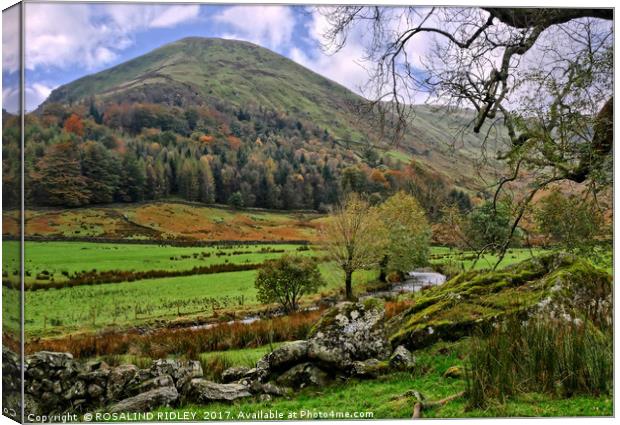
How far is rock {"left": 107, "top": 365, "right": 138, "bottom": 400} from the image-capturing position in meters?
8.59

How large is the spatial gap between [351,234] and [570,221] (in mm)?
3267

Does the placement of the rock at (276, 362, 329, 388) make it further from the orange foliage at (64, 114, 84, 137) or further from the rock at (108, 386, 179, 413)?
the orange foliage at (64, 114, 84, 137)

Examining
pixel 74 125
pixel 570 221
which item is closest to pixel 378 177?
pixel 570 221

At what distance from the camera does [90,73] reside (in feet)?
29.3

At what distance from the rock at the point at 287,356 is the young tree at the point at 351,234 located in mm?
1118

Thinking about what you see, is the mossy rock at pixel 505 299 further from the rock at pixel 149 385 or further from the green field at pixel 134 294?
the rock at pixel 149 385

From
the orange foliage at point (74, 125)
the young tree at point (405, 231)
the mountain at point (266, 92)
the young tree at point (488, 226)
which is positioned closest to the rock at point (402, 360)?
the young tree at point (405, 231)

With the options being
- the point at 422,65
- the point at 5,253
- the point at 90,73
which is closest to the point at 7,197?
the point at 5,253

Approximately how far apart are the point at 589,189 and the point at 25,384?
8.29m

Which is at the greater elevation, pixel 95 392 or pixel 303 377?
pixel 303 377

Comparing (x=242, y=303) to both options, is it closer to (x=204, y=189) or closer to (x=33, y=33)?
(x=204, y=189)

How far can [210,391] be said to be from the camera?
28.6 feet

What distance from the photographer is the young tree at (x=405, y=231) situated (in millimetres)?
9633

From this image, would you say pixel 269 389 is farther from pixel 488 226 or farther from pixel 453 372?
pixel 488 226
